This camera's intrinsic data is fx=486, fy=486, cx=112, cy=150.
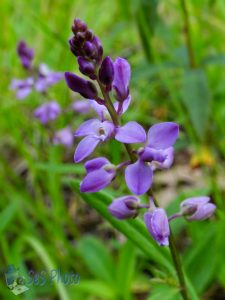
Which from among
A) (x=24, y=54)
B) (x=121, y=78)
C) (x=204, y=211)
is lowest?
(x=204, y=211)

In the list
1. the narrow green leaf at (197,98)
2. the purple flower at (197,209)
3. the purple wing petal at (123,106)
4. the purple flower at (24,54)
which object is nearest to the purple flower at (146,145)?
the purple wing petal at (123,106)

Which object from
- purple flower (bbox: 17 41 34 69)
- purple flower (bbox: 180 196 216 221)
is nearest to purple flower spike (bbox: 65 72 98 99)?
purple flower (bbox: 180 196 216 221)

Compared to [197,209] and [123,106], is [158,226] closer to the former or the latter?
[197,209]

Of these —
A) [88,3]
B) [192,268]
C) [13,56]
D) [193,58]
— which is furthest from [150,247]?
[88,3]

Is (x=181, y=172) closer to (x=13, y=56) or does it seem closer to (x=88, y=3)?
(x=13, y=56)

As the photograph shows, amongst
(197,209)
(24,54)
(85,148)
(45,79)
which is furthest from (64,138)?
(85,148)

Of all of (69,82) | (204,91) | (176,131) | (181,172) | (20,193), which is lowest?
(181,172)
